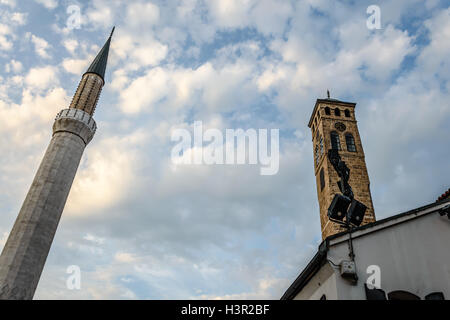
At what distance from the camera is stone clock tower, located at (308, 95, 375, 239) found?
3288 cm

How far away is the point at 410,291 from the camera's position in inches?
335

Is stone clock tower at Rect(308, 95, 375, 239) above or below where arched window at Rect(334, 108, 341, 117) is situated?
below

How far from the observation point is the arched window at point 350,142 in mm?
37375

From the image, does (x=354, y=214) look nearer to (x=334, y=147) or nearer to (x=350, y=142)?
(x=334, y=147)

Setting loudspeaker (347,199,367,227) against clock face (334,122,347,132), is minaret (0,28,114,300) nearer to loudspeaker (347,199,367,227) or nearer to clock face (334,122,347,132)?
loudspeaker (347,199,367,227)

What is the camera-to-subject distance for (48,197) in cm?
2111

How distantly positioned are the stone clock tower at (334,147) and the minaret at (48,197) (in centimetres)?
2161

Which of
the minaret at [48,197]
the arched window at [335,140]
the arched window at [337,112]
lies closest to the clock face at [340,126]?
the arched window at [335,140]

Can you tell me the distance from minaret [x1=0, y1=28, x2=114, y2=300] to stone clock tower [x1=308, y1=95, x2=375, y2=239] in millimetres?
21607

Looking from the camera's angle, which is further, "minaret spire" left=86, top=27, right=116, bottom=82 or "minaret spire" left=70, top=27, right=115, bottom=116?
"minaret spire" left=86, top=27, right=116, bottom=82

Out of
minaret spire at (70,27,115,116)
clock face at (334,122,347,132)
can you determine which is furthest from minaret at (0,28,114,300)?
clock face at (334,122,347,132)

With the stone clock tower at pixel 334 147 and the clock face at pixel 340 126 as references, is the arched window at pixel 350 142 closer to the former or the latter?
the stone clock tower at pixel 334 147
